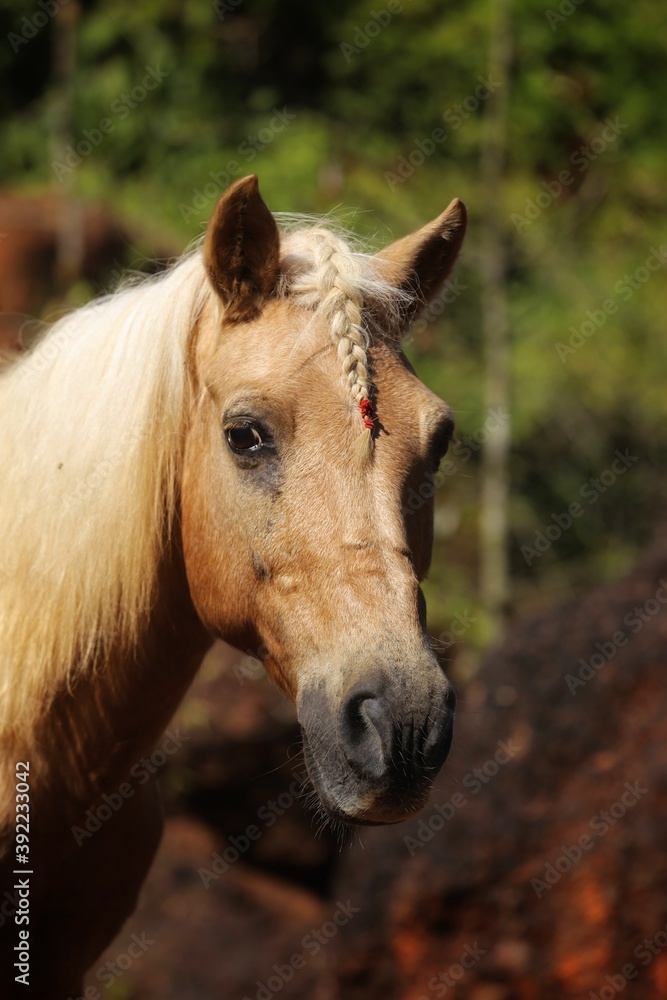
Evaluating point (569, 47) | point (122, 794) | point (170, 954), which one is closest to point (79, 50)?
point (569, 47)

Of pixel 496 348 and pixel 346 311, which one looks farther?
pixel 496 348

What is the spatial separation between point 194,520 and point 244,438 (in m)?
0.31

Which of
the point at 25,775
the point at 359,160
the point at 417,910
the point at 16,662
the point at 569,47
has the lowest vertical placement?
the point at 417,910

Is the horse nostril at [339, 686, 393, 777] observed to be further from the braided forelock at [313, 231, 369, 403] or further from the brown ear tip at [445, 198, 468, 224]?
the brown ear tip at [445, 198, 468, 224]

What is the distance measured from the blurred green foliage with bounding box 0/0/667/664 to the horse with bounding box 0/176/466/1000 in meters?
5.32

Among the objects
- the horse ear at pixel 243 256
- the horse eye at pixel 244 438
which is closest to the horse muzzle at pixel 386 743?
the horse eye at pixel 244 438

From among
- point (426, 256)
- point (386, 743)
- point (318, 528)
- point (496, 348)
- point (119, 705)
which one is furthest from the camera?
point (496, 348)

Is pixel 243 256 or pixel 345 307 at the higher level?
pixel 243 256

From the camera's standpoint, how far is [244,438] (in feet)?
7.75

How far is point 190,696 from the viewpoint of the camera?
7652 mm

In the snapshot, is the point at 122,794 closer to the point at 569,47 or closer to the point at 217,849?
the point at 217,849

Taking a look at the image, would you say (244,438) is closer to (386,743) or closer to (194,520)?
(194,520)

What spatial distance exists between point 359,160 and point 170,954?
764cm

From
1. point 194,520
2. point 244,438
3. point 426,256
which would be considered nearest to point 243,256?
point 244,438
